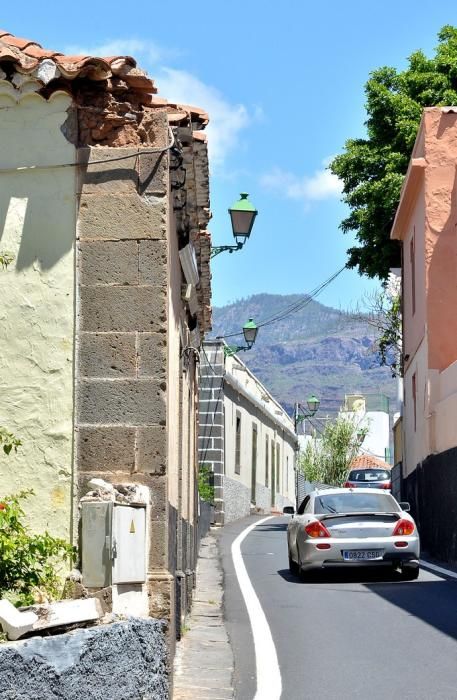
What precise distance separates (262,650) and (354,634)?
120 centimetres

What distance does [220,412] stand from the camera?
35.5 m

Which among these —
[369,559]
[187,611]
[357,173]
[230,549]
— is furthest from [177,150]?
[357,173]

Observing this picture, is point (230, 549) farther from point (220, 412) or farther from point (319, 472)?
point (319, 472)

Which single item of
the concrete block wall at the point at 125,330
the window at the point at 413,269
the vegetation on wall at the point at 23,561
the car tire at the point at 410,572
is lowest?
the car tire at the point at 410,572

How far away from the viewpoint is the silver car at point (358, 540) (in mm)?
16406

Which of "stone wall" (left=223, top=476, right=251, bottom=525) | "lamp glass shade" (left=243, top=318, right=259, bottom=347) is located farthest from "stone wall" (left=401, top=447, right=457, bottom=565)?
"stone wall" (left=223, top=476, right=251, bottom=525)

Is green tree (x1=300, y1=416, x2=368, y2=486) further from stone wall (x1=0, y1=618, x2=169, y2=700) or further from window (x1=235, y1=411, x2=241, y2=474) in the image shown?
stone wall (x1=0, y1=618, x2=169, y2=700)

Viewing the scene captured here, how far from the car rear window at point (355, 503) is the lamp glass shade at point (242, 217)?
15.1 feet

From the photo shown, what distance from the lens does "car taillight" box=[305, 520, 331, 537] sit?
16.6m

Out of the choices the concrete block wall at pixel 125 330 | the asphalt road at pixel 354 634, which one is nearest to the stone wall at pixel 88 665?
the concrete block wall at pixel 125 330

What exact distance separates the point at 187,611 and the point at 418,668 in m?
3.88

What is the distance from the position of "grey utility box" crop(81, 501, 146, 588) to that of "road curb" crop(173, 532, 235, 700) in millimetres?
1031

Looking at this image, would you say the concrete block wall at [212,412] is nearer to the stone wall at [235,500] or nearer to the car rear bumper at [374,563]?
the stone wall at [235,500]

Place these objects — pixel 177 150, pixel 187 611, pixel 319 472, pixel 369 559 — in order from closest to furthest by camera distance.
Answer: pixel 177 150 → pixel 187 611 → pixel 369 559 → pixel 319 472
